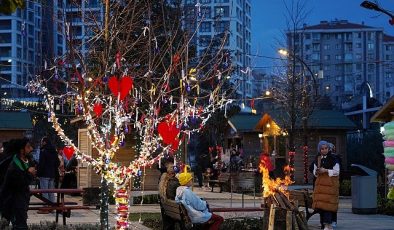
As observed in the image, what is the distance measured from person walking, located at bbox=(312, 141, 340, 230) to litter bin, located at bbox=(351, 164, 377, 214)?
178 inches

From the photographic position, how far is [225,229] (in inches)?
491

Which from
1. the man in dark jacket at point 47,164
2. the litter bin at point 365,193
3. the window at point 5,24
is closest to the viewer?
the man in dark jacket at point 47,164

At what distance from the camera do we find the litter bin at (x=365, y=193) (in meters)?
17.4

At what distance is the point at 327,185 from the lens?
1308 cm

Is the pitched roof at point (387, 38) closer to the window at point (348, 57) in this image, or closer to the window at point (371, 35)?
the window at point (371, 35)

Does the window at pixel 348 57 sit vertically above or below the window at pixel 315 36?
below

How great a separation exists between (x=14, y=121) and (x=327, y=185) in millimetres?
23673

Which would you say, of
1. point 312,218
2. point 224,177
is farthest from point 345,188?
point 312,218

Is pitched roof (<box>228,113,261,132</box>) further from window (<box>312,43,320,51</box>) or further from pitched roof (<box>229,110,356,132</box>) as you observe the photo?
window (<box>312,43,320,51</box>)

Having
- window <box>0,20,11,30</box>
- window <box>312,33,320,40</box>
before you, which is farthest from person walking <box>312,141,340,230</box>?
window <box>312,33,320,40</box>

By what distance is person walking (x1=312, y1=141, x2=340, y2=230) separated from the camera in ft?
42.7

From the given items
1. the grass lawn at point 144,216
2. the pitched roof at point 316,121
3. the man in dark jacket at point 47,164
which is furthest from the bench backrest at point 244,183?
the pitched roof at point 316,121

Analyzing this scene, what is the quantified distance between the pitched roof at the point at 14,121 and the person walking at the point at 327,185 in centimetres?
2286

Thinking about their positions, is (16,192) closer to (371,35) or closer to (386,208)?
(386,208)
